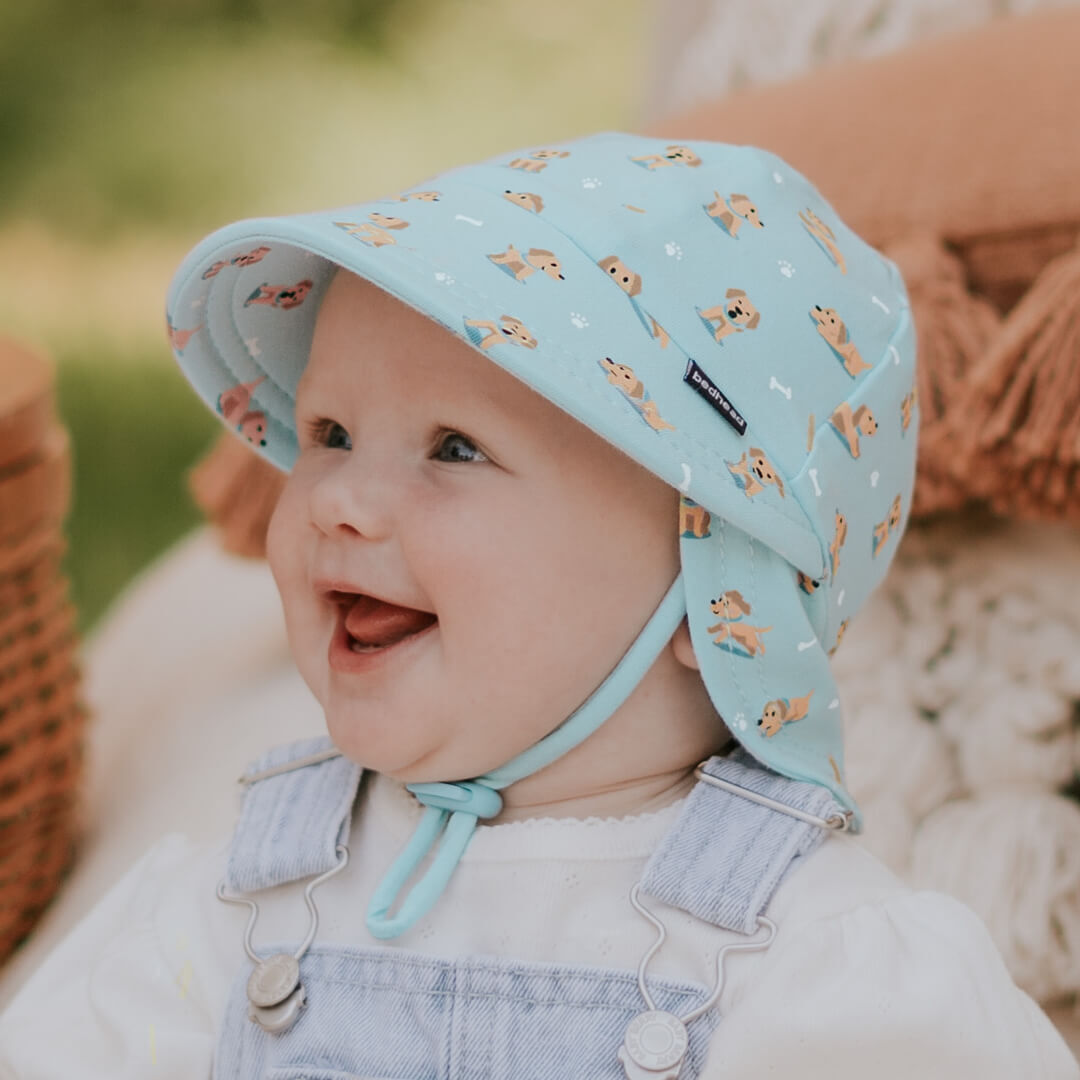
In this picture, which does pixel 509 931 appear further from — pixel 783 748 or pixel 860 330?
pixel 860 330

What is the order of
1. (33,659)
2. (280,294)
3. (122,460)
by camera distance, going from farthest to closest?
1. (122,460)
2. (33,659)
3. (280,294)

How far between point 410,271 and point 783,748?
337 millimetres

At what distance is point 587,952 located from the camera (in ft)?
2.44

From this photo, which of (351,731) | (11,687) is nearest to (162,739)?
(11,687)

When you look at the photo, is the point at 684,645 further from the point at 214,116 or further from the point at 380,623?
the point at 214,116

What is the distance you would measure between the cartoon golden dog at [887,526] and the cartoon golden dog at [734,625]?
118 mm

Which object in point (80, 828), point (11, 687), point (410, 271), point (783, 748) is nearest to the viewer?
point (410, 271)

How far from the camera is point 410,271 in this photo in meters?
0.68

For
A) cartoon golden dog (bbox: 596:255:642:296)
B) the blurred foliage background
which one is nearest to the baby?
cartoon golden dog (bbox: 596:255:642:296)

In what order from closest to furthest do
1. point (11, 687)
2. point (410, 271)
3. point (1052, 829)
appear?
1. point (410, 271)
2. point (1052, 829)
3. point (11, 687)

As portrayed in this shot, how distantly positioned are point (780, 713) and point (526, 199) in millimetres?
314

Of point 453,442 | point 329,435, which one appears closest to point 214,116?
point 329,435

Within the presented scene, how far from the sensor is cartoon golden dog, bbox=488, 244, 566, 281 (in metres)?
0.69

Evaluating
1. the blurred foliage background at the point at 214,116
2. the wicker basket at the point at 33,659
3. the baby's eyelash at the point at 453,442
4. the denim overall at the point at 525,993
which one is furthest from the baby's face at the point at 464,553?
the blurred foliage background at the point at 214,116
